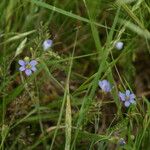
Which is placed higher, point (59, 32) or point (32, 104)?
point (59, 32)

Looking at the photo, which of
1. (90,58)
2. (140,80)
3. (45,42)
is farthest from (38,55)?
(140,80)

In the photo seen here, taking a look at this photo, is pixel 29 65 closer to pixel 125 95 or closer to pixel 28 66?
Answer: pixel 28 66

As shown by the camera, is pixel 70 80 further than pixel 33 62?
Yes

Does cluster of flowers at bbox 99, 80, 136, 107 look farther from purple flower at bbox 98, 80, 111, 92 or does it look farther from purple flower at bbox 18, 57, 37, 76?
purple flower at bbox 18, 57, 37, 76

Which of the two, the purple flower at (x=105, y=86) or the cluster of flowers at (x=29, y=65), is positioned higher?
the cluster of flowers at (x=29, y=65)

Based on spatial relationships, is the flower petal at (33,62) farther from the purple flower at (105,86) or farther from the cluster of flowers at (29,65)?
the purple flower at (105,86)

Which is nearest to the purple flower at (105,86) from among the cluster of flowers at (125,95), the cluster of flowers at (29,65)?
the cluster of flowers at (125,95)

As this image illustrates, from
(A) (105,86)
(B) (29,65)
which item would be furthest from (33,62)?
(A) (105,86)

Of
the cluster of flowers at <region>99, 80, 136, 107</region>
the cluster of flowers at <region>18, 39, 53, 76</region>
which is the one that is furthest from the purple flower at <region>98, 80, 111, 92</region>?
the cluster of flowers at <region>18, 39, 53, 76</region>

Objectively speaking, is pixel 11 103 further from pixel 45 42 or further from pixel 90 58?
pixel 90 58
